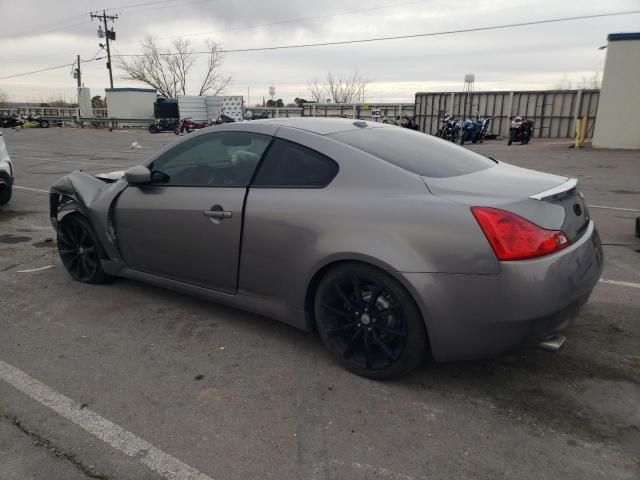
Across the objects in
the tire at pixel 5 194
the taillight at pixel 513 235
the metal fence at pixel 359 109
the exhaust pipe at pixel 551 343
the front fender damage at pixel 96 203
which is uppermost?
the metal fence at pixel 359 109

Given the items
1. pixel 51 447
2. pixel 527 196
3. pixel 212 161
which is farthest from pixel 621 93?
pixel 51 447

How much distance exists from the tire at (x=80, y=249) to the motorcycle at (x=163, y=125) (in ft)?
107

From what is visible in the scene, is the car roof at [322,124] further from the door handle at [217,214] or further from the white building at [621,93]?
the white building at [621,93]

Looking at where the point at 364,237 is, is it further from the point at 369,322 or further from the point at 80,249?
the point at 80,249

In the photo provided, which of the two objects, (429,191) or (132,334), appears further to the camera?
(132,334)

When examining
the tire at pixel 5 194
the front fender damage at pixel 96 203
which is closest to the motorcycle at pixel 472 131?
the tire at pixel 5 194

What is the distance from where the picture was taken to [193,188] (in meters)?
3.66

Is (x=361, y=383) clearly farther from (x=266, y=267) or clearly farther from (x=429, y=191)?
(x=429, y=191)

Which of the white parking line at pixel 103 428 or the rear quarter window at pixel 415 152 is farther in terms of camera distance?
the rear quarter window at pixel 415 152

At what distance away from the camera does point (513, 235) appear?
2.49m

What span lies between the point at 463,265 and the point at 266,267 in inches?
50.1

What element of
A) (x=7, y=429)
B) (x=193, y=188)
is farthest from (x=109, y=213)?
(x=7, y=429)

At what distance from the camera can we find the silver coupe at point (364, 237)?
2527 millimetres

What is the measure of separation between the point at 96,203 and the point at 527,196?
10.9 ft
